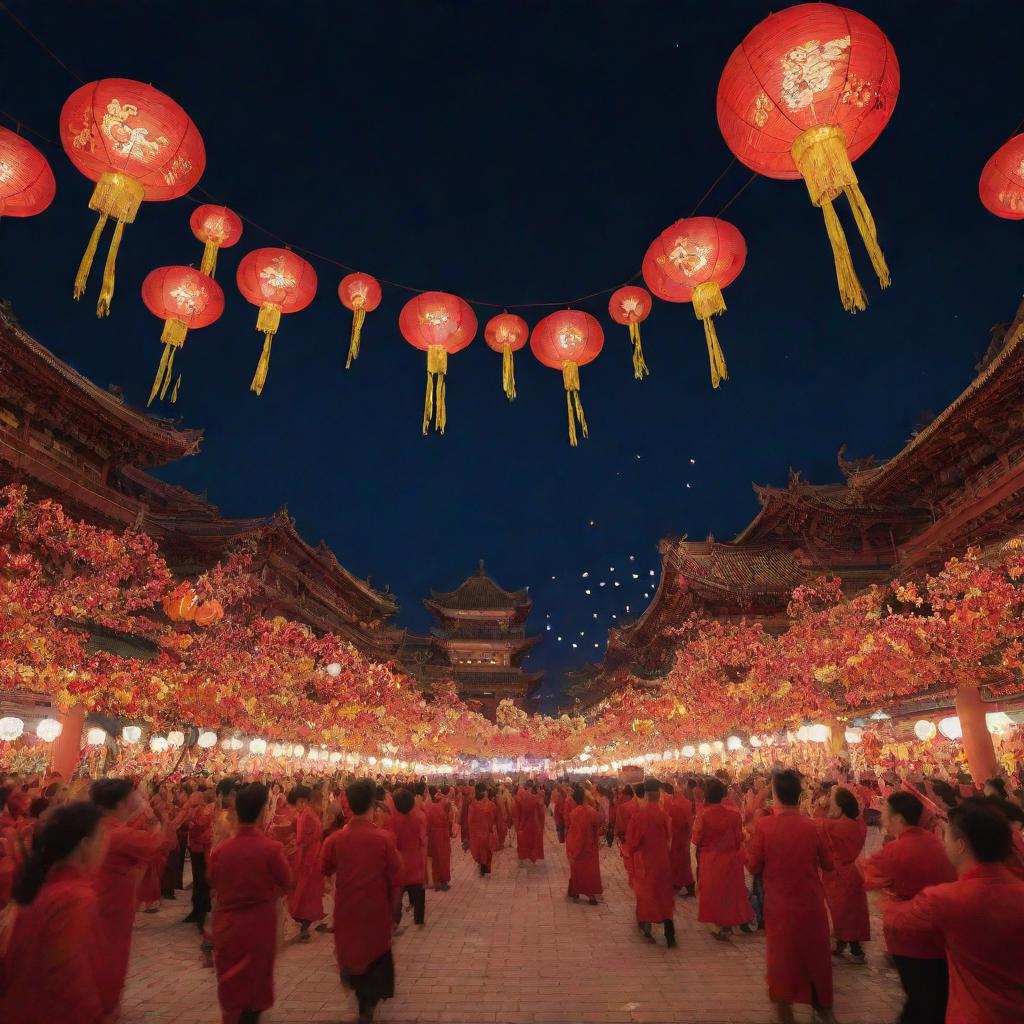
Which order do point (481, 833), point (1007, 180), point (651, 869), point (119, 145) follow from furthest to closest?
point (481, 833) → point (651, 869) → point (1007, 180) → point (119, 145)

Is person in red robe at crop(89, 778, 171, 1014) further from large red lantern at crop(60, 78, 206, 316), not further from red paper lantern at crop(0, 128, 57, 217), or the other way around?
red paper lantern at crop(0, 128, 57, 217)

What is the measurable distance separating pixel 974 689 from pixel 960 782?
2262 mm

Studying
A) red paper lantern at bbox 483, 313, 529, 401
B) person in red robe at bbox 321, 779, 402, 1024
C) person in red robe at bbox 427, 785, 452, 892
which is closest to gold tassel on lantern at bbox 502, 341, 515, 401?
red paper lantern at bbox 483, 313, 529, 401

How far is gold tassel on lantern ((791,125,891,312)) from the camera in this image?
4746 millimetres

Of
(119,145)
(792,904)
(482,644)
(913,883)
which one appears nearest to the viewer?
(913,883)

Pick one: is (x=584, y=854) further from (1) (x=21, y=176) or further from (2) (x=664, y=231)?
(1) (x=21, y=176)

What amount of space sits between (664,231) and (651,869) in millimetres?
6071

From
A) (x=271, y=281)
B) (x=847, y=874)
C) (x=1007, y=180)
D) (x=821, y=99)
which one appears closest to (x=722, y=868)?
(x=847, y=874)

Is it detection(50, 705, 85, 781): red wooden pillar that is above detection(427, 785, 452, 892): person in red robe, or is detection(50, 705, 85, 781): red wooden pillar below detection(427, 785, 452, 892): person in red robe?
above

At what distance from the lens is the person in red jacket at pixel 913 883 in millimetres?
3340

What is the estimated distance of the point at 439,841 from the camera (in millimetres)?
10414

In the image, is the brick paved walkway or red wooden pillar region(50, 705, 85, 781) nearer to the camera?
the brick paved walkway

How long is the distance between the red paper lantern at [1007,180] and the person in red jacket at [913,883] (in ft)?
16.8

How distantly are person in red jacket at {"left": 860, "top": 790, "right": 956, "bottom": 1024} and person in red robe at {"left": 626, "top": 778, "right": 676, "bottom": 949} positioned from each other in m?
3.32
